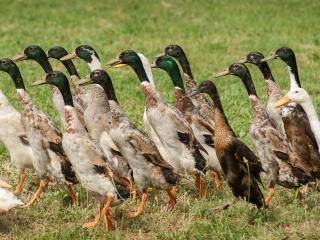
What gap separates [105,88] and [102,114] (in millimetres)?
454

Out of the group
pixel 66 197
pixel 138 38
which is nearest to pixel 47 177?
pixel 66 197

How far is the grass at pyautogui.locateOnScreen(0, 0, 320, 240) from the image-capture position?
24.0ft

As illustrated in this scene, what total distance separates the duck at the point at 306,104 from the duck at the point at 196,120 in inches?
38.2

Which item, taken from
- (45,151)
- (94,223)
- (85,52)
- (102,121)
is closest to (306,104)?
(102,121)

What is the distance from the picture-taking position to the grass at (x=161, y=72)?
7301 millimetres

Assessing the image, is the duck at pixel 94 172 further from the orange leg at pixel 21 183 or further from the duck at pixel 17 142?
the orange leg at pixel 21 183

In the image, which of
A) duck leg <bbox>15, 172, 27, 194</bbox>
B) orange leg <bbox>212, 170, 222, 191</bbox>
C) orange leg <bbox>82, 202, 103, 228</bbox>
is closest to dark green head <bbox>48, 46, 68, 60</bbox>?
Result: duck leg <bbox>15, 172, 27, 194</bbox>

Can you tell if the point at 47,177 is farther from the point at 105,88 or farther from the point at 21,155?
the point at 105,88

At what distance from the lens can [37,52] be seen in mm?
9758

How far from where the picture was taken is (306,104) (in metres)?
8.28

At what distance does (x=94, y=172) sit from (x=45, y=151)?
93 cm

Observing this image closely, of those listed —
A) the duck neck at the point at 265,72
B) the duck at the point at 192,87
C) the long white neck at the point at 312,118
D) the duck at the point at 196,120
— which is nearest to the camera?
the long white neck at the point at 312,118

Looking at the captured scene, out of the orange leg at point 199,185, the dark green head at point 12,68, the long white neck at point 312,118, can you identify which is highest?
the dark green head at point 12,68

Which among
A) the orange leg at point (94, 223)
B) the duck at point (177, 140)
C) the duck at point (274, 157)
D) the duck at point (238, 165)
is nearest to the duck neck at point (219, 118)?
the duck at point (238, 165)
